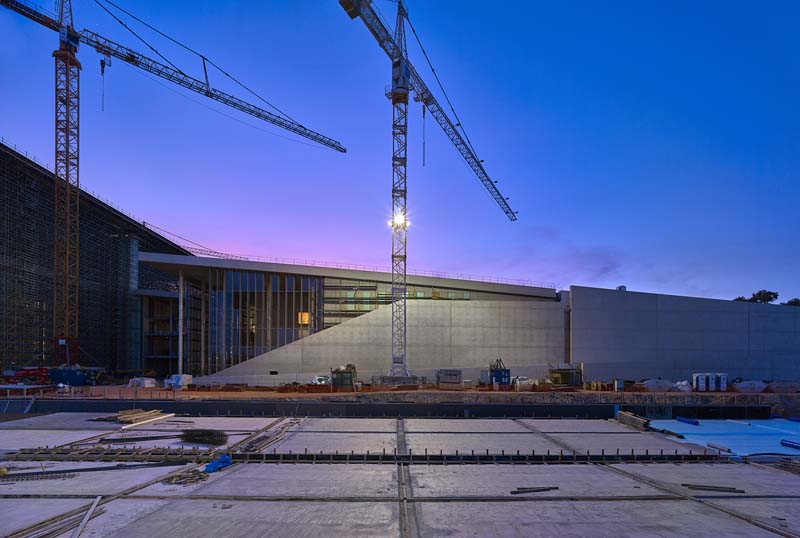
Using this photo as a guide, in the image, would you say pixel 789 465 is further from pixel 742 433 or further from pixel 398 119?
pixel 398 119

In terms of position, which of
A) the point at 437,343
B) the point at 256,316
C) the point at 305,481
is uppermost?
the point at 256,316

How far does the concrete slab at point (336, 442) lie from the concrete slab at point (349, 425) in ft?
4.02

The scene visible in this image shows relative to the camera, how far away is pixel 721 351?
176ft

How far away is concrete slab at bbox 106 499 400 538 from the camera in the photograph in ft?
36.8

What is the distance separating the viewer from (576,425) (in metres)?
28.1

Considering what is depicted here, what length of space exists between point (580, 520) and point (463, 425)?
49.3 feet

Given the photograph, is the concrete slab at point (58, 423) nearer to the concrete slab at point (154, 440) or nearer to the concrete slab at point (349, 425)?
the concrete slab at point (154, 440)

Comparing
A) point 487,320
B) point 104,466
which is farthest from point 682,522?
point 487,320

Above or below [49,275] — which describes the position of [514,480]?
below

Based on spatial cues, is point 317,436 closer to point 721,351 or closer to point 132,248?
point 721,351

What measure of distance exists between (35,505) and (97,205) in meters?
66.0

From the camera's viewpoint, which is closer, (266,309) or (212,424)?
(212,424)

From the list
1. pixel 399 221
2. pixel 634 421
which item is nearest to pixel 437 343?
pixel 399 221

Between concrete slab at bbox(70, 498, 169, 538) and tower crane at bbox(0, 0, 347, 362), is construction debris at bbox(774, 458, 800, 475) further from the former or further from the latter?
tower crane at bbox(0, 0, 347, 362)
